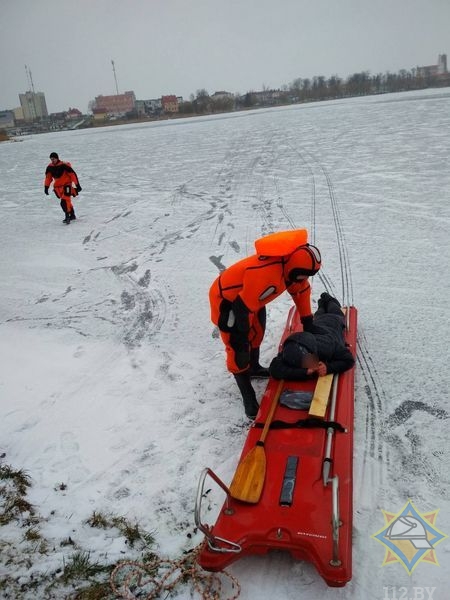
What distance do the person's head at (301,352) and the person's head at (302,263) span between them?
2.12 feet

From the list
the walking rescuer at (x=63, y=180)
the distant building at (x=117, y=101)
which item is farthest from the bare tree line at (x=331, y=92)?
the walking rescuer at (x=63, y=180)

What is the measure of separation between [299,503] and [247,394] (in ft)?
3.41

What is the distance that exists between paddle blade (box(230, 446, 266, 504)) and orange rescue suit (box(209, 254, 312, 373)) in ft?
2.29

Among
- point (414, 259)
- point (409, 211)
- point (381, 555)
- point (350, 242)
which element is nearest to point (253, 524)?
point (381, 555)

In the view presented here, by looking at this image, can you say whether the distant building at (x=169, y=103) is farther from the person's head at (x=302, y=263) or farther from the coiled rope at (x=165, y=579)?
the coiled rope at (x=165, y=579)

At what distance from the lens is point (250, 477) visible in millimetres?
2617

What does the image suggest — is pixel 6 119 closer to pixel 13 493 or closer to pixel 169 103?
pixel 169 103

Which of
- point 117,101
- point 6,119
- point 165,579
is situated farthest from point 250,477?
point 117,101

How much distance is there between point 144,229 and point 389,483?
19.9 feet

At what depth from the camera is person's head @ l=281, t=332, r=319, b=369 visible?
342 centimetres

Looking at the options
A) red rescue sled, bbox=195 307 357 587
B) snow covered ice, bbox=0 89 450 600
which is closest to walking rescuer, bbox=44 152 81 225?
snow covered ice, bbox=0 89 450 600

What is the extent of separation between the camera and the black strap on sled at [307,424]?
2.90 metres

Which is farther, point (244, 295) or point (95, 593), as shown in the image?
point (244, 295)

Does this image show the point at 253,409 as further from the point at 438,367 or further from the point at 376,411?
the point at 438,367
